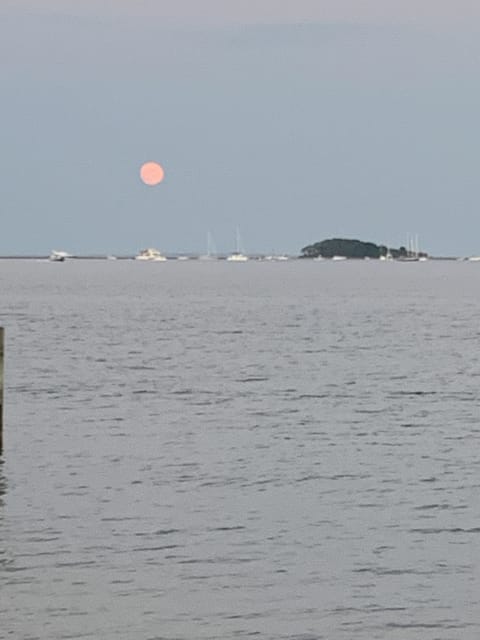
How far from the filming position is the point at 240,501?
33.5 metres

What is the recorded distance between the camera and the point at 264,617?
23.9 m

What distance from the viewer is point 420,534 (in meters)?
30.2

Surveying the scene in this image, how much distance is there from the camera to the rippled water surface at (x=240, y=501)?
24.1 metres

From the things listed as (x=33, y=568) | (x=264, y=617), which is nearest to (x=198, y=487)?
(x=33, y=568)

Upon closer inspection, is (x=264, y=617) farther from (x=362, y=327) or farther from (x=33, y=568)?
(x=362, y=327)

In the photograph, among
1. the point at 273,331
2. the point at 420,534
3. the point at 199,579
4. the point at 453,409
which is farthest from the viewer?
the point at 273,331

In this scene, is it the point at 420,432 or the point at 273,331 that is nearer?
the point at 420,432

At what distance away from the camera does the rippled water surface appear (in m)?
24.1

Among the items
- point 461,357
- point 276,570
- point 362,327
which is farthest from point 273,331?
point 276,570

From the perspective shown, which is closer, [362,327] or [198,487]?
[198,487]

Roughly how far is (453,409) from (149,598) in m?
30.6

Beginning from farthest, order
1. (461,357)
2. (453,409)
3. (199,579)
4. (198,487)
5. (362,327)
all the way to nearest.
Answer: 1. (362,327)
2. (461,357)
3. (453,409)
4. (198,487)
5. (199,579)

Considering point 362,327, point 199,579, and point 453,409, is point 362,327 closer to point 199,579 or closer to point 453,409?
point 453,409

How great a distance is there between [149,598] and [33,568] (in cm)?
265
